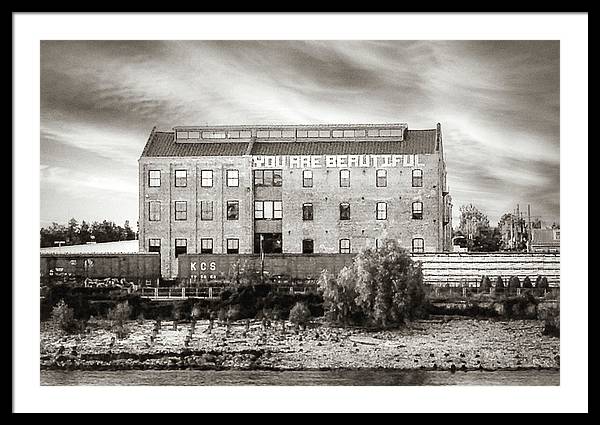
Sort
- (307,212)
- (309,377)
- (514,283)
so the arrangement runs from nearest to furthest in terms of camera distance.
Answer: (309,377) → (514,283) → (307,212)

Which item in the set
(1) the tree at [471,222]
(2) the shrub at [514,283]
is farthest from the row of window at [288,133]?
(2) the shrub at [514,283]

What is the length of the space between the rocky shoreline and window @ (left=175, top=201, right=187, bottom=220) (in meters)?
0.76

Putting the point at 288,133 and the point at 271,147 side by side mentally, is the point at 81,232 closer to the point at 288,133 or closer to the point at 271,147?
the point at 271,147

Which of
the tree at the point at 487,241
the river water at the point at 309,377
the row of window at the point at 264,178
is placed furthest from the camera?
the row of window at the point at 264,178

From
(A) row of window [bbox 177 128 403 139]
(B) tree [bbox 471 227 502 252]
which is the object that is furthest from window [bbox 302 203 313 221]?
(B) tree [bbox 471 227 502 252]

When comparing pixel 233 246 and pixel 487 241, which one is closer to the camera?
pixel 487 241

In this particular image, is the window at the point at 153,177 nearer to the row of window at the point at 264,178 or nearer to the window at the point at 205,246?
the row of window at the point at 264,178

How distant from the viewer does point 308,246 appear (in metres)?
7.06

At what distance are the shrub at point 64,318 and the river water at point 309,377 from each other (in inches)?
11.9

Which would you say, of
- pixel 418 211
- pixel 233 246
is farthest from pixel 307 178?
pixel 418 211

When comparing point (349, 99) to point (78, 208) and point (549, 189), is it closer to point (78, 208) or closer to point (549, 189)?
point (549, 189)

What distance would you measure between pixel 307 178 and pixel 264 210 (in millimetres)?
376

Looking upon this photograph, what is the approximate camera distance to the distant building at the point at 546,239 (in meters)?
6.86
